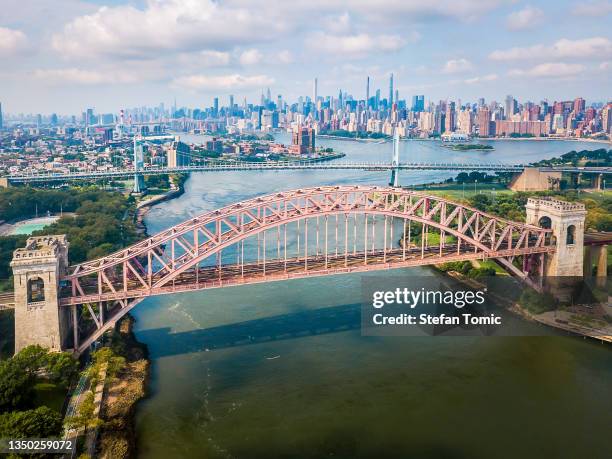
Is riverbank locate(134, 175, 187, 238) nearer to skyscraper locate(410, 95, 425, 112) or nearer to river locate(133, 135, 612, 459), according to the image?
river locate(133, 135, 612, 459)

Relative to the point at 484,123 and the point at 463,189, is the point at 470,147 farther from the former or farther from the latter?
the point at 463,189

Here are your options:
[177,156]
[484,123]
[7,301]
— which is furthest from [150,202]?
[484,123]

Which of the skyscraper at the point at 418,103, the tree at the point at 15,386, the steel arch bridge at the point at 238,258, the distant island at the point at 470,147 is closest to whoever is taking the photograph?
the tree at the point at 15,386

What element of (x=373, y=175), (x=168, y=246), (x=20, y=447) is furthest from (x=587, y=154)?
(x=20, y=447)

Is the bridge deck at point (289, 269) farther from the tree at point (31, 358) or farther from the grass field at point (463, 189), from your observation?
the grass field at point (463, 189)

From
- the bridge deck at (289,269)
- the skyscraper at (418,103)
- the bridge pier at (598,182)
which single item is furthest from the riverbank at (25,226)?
the skyscraper at (418,103)

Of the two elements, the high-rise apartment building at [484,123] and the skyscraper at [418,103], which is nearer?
the high-rise apartment building at [484,123]

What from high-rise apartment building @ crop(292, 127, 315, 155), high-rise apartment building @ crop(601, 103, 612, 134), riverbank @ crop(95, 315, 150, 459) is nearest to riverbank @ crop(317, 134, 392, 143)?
high-rise apartment building @ crop(292, 127, 315, 155)
